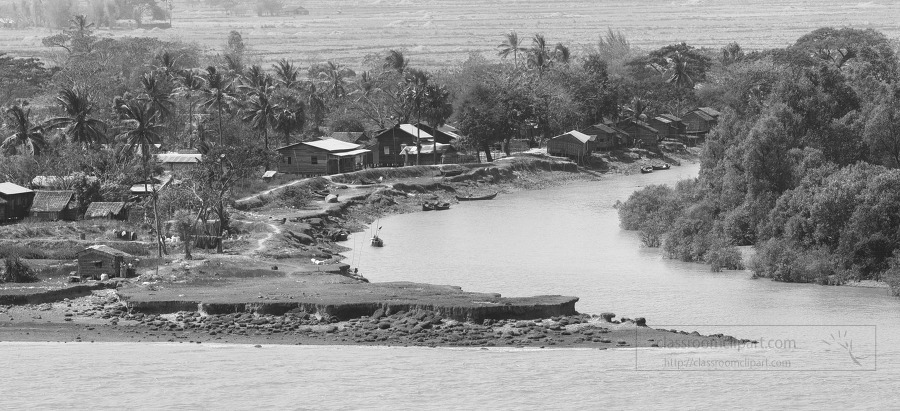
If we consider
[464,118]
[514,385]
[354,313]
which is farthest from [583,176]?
[514,385]

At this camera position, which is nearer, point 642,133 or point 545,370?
point 545,370

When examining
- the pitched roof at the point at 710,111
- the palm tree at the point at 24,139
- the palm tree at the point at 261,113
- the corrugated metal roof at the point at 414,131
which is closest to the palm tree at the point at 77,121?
the palm tree at the point at 24,139

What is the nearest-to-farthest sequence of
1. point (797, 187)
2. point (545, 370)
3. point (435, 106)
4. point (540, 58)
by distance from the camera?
point (545, 370), point (797, 187), point (435, 106), point (540, 58)

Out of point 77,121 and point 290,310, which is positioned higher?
point 77,121

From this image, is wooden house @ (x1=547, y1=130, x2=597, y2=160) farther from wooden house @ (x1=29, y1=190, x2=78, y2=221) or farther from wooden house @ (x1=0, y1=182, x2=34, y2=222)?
wooden house @ (x1=0, y1=182, x2=34, y2=222)

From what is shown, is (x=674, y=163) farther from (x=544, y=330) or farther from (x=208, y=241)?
(x=544, y=330)

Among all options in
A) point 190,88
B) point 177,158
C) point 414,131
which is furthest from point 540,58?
point 177,158

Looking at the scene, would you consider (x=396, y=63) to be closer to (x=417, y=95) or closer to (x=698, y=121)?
(x=417, y=95)
